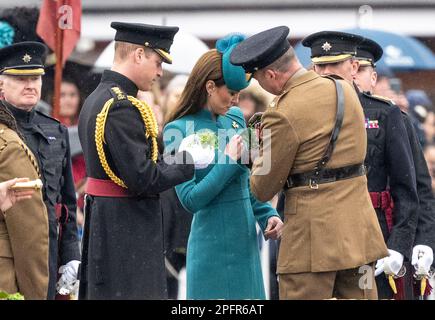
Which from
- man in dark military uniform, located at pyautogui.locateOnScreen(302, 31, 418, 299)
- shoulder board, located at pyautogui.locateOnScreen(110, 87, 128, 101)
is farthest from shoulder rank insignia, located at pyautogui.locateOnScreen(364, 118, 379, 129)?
shoulder board, located at pyautogui.locateOnScreen(110, 87, 128, 101)

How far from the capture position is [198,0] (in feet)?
57.8

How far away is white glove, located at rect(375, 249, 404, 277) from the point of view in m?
7.35

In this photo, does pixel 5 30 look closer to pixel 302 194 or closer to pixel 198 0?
pixel 302 194

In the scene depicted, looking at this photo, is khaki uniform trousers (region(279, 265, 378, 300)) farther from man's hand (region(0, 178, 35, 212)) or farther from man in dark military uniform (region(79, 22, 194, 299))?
man's hand (region(0, 178, 35, 212))

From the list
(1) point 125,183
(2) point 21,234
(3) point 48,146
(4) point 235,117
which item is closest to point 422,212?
(4) point 235,117

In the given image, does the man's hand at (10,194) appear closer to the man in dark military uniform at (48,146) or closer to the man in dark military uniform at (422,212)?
the man in dark military uniform at (48,146)

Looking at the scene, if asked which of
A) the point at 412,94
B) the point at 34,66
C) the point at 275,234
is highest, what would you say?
the point at 412,94

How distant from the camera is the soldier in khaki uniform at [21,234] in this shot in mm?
6953

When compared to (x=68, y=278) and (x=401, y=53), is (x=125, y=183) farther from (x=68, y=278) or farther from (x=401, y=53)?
(x=401, y=53)

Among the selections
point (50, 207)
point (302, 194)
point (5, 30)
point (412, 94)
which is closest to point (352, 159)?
point (302, 194)

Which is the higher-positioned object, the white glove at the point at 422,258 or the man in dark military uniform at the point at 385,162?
the man in dark military uniform at the point at 385,162

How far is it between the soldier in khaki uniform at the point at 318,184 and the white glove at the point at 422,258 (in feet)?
3.89

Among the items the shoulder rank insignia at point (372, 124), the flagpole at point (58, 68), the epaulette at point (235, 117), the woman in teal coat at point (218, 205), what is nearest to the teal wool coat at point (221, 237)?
the woman in teal coat at point (218, 205)

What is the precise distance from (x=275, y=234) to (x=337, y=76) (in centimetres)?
96
